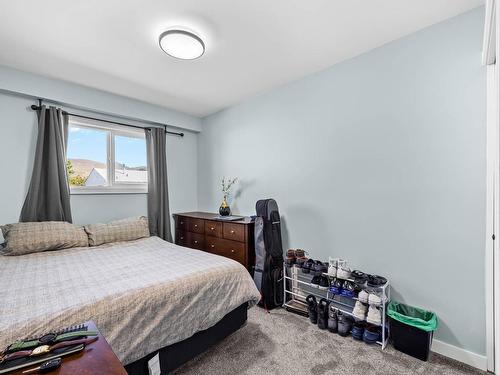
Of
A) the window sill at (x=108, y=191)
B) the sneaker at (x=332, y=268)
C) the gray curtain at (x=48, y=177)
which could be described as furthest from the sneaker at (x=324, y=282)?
the gray curtain at (x=48, y=177)

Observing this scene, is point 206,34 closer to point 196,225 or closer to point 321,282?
point 196,225

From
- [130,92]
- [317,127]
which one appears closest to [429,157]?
[317,127]

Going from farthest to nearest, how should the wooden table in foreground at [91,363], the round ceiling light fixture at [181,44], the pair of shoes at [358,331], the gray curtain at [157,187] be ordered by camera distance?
the gray curtain at [157,187] < the pair of shoes at [358,331] < the round ceiling light fixture at [181,44] < the wooden table in foreground at [91,363]

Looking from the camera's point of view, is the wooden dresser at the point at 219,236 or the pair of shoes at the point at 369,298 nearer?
the pair of shoes at the point at 369,298

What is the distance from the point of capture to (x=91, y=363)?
0.73m

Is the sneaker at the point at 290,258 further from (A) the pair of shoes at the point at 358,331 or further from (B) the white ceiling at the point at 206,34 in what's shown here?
(B) the white ceiling at the point at 206,34

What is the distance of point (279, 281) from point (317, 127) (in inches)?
67.4

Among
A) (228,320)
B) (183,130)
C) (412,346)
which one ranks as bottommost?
(412,346)

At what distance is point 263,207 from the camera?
2703 millimetres

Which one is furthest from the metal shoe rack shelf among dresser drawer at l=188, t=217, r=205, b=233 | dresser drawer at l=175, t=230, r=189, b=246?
dresser drawer at l=175, t=230, r=189, b=246

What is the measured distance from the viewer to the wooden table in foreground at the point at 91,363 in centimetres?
70

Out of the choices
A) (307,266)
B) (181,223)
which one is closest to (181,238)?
(181,223)

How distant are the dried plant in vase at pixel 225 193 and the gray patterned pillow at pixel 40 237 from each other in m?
1.61

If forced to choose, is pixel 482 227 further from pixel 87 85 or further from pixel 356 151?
pixel 87 85
